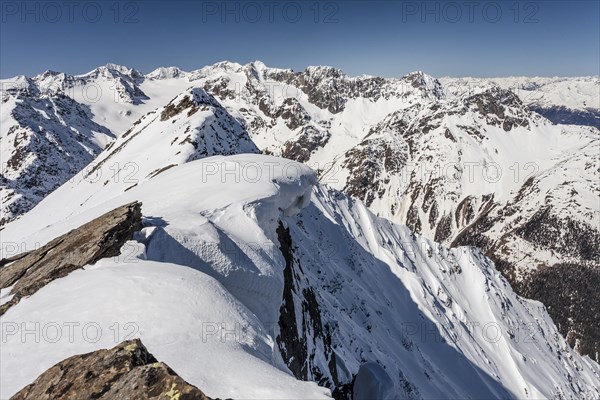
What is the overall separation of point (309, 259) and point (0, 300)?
1150 inches

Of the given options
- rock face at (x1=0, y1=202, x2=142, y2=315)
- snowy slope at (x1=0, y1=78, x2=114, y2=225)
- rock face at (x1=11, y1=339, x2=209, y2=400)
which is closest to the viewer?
rock face at (x1=11, y1=339, x2=209, y2=400)

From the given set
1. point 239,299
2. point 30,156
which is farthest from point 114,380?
point 30,156

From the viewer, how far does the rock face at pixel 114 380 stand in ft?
17.4

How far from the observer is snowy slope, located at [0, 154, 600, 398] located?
8109 mm

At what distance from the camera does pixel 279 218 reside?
21828 mm

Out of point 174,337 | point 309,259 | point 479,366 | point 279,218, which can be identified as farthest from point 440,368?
point 174,337

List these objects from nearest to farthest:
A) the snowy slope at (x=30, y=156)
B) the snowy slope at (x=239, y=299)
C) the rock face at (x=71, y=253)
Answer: the snowy slope at (x=239, y=299) → the rock face at (x=71, y=253) → the snowy slope at (x=30, y=156)

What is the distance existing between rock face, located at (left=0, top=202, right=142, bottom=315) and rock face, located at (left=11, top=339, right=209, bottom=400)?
16.9 ft

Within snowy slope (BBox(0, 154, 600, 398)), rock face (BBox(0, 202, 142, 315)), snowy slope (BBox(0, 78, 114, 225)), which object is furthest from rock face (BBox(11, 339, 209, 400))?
snowy slope (BBox(0, 78, 114, 225))

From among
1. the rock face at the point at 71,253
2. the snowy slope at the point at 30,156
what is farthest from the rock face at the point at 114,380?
the snowy slope at the point at 30,156

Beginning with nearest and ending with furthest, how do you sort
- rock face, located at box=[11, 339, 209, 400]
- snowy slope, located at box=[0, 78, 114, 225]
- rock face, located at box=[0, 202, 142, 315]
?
rock face, located at box=[11, 339, 209, 400], rock face, located at box=[0, 202, 142, 315], snowy slope, located at box=[0, 78, 114, 225]

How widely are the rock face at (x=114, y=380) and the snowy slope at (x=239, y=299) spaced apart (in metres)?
1.05

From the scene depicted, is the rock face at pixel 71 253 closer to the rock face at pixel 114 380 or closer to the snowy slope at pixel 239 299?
the snowy slope at pixel 239 299

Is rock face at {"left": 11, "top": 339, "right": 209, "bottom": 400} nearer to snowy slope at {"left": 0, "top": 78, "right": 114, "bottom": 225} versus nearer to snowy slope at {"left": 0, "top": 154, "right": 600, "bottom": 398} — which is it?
snowy slope at {"left": 0, "top": 154, "right": 600, "bottom": 398}
